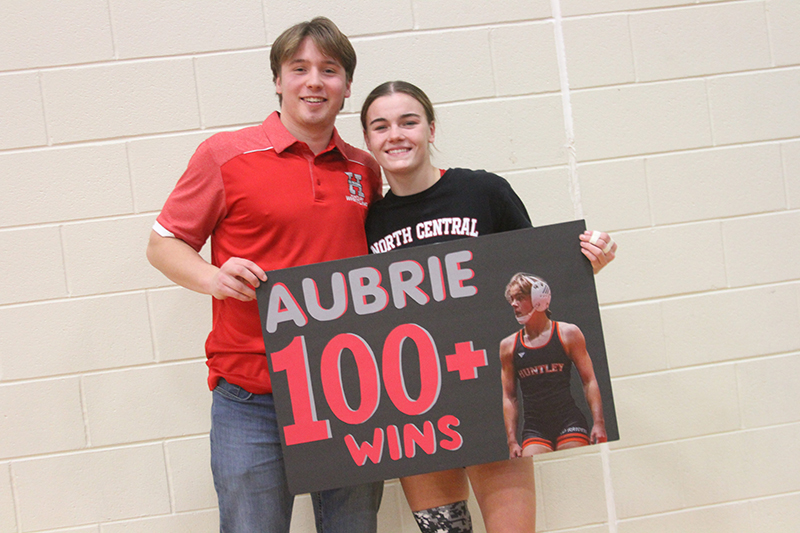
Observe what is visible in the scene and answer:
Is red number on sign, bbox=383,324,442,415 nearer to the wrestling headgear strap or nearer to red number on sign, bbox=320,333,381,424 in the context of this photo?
red number on sign, bbox=320,333,381,424

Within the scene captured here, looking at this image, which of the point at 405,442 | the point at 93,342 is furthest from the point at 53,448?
the point at 405,442

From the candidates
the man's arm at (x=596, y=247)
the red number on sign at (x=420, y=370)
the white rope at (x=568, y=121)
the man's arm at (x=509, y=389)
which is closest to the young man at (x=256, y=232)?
the red number on sign at (x=420, y=370)

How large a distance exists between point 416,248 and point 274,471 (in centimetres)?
65

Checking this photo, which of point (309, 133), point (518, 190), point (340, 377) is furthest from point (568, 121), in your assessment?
point (340, 377)

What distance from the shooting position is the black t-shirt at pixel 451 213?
142 centimetres

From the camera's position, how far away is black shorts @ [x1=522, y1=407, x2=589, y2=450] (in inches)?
52.0

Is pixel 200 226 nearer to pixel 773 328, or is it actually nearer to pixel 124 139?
pixel 124 139

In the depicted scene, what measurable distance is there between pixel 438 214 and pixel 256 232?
460mm

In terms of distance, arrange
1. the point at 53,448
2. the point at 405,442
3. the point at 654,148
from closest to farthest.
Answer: the point at 405,442 → the point at 53,448 → the point at 654,148

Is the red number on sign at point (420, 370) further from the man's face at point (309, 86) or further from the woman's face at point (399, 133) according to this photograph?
the man's face at point (309, 86)

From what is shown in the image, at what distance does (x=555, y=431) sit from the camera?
1322 millimetres

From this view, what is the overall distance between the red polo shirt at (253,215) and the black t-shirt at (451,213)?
4.4 inches

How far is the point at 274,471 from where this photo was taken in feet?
4.46

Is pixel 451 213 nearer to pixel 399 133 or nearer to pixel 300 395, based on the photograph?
pixel 399 133
